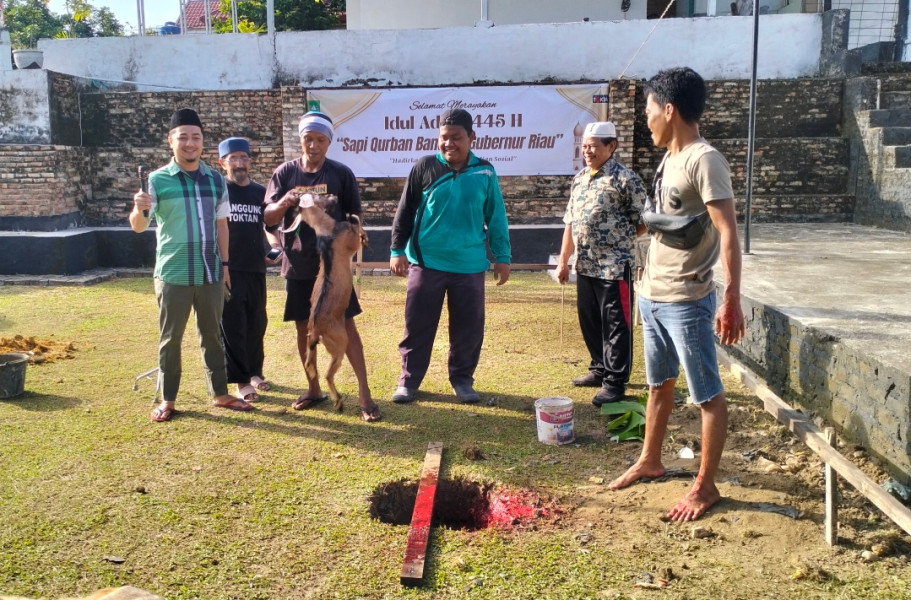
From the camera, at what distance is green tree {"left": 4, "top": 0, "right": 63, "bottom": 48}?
35.0 m

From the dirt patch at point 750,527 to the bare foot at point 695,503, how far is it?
0.12 feet

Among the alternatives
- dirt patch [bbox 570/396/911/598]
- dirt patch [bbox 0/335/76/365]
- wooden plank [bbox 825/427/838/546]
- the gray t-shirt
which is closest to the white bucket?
dirt patch [bbox 570/396/911/598]

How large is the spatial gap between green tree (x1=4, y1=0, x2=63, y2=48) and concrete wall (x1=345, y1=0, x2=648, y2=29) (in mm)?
25318

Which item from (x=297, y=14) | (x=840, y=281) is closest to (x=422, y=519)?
(x=840, y=281)

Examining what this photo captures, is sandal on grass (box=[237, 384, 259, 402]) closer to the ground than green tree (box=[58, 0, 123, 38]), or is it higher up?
closer to the ground

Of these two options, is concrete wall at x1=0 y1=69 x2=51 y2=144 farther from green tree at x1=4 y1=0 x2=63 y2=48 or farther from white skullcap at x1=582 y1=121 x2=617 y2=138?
green tree at x1=4 y1=0 x2=63 y2=48

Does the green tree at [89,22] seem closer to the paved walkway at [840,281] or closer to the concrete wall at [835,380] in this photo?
the paved walkway at [840,281]

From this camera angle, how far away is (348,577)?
10.3 ft

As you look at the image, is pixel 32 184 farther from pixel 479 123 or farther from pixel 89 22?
pixel 89 22

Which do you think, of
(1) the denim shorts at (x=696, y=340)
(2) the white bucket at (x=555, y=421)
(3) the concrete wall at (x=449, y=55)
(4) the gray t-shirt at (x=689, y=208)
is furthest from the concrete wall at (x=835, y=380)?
(3) the concrete wall at (x=449, y=55)

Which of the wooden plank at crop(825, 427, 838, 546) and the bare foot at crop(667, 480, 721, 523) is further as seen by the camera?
the bare foot at crop(667, 480, 721, 523)

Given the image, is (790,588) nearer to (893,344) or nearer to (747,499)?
(747,499)

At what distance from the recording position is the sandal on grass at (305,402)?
5.30m

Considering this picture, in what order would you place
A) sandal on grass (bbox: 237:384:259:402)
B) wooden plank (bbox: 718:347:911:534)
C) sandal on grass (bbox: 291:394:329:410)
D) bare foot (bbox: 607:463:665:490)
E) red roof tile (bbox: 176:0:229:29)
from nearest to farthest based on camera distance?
wooden plank (bbox: 718:347:911:534) < bare foot (bbox: 607:463:665:490) < sandal on grass (bbox: 291:394:329:410) < sandal on grass (bbox: 237:384:259:402) < red roof tile (bbox: 176:0:229:29)
